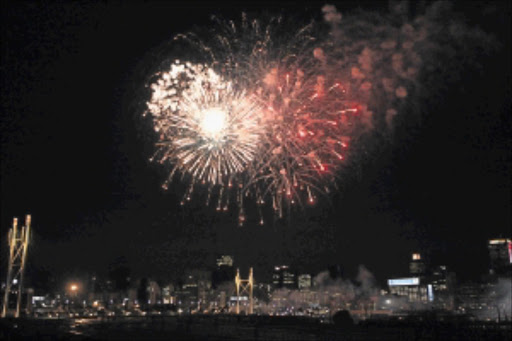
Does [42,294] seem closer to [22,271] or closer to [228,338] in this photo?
[22,271]

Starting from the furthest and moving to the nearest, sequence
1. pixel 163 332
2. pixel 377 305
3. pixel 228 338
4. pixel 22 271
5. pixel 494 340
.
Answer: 1. pixel 377 305
2. pixel 22 271
3. pixel 163 332
4. pixel 228 338
5. pixel 494 340

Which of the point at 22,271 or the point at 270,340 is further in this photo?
the point at 22,271

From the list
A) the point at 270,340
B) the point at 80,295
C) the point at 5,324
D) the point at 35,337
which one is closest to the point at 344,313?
the point at 270,340

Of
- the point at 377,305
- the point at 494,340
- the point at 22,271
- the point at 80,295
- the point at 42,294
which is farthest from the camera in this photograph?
the point at 377,305

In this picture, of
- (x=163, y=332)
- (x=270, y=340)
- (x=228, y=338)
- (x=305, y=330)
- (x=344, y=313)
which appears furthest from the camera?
(x=163, y=332)

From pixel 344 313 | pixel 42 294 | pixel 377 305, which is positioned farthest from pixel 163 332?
pixel 377 305

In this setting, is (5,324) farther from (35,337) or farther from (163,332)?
(163,332)

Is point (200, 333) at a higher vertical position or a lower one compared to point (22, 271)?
lower

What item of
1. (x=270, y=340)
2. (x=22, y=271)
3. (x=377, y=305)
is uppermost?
(x=22, y=271)

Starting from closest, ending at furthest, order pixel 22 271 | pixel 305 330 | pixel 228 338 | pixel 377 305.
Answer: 1. pixel 305 330
2. pixel 228 338
3. pixel 22 271
4. pixel 377 305
